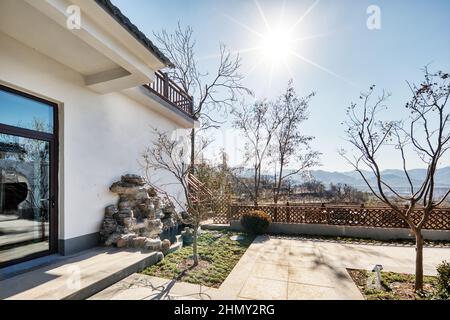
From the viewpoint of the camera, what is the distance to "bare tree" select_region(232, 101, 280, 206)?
12023 mm

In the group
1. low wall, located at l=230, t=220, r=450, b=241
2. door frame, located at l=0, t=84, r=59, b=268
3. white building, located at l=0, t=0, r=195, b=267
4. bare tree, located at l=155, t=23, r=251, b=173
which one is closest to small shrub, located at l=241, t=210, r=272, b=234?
low wall, located at l=230, t=220, r=450, b=241

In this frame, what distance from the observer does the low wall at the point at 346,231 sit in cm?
661

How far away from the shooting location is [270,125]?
1205 cm

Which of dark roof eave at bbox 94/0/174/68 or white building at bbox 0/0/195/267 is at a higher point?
dark roof eave at bbox 94/0/174/68

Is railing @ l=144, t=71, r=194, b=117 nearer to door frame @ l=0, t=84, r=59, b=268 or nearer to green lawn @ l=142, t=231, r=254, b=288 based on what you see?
door frame @ l=0, t=84, r=59, b=268

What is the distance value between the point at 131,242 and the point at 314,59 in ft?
22.4

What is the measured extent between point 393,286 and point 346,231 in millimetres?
3956

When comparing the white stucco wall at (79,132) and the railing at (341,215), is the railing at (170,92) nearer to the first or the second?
the white stucco wall at (79,132)

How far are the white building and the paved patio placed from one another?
5.89ft

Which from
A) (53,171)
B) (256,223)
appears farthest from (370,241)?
(53,171)
